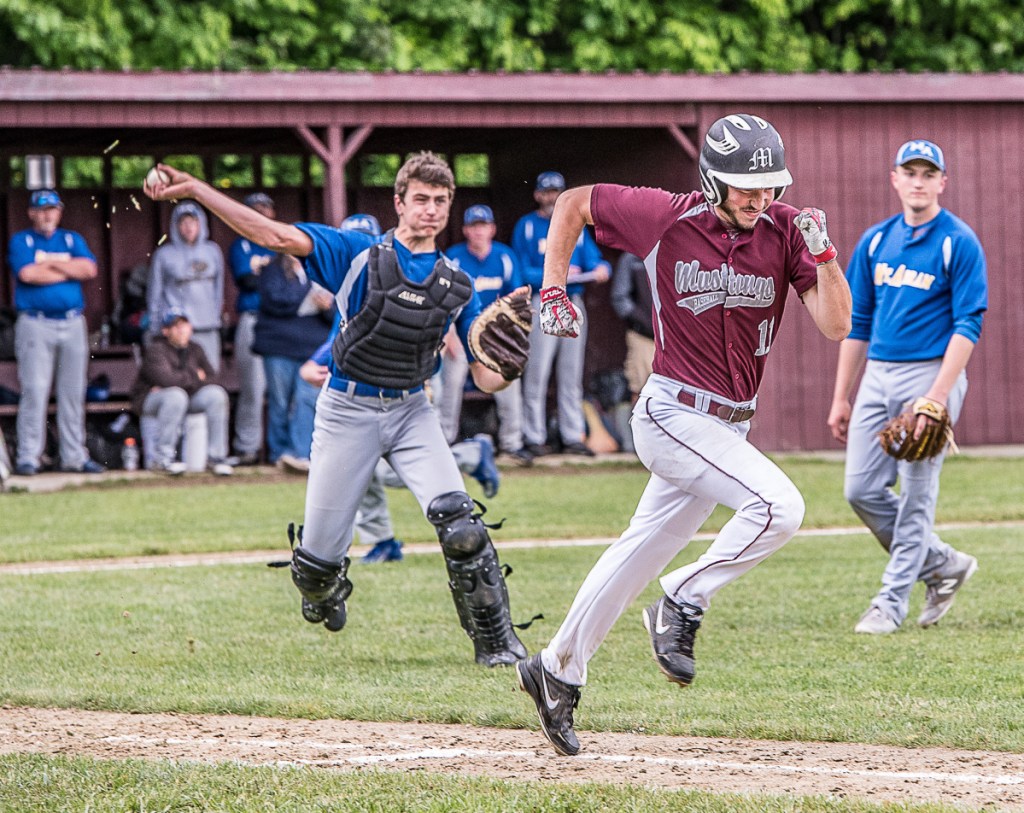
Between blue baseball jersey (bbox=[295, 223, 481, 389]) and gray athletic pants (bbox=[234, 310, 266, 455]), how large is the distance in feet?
28.0

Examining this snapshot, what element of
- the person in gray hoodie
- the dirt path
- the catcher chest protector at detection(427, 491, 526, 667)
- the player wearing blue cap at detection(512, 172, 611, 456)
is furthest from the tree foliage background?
the dirt path

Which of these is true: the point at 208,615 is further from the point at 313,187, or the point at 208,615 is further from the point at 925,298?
the point at 313,187

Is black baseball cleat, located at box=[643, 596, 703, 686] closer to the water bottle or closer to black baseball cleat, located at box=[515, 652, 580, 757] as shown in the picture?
black baseball cleat, located at box=[515, 652, 580, 757]

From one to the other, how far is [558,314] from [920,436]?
262 centimetres

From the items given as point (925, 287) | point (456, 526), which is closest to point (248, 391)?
point (456, 526)

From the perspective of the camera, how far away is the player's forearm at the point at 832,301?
5457 millimetres

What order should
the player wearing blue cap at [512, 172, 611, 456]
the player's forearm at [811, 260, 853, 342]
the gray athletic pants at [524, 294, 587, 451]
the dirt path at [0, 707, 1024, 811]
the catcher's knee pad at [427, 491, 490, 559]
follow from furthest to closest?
the gray athletic pants at [524, 294, 587, 451]
the player wearing blue cap at [512, 172, 611, 456]
the catcher's knee pad at [427, 491, 490, 559]
the player's forearm at [811, 260, 853, 342]
the dirt path at [0, 707, 1024, 811]

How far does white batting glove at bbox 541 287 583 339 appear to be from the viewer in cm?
556

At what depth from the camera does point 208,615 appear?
8.67 metres

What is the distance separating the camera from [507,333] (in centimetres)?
680

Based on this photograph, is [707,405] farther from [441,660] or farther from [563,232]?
[441,660]

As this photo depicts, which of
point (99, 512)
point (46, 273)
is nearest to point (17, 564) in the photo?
point (99, 512)

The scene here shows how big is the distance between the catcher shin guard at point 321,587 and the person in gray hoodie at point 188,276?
8360 millimetres

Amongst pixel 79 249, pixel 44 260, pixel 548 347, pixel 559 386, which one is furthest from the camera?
pixel 559 386
